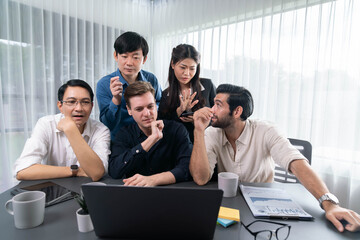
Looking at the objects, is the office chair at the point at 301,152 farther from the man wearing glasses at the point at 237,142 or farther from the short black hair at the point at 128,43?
the short black hair at the point at 128,43

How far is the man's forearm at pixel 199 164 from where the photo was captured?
1.32m

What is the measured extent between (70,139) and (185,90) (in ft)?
3.64

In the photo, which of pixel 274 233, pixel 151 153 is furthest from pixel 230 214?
pixel 151 153

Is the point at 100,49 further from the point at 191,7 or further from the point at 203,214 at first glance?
the point at 203,214

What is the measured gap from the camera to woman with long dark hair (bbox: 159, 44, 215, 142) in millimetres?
2033

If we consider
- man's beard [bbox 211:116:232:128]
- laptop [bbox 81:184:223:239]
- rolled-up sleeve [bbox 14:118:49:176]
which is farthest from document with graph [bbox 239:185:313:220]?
rolled-up sleeve [bbox 14:118:49:176]

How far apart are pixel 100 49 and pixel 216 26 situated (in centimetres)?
176

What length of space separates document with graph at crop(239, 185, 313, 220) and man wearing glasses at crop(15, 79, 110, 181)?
86 cm

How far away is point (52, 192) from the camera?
1.12 metres

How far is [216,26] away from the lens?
3346 mm

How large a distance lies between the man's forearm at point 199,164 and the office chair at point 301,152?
33.7 inches

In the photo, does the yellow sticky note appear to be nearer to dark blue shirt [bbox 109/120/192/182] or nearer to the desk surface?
the desk surface

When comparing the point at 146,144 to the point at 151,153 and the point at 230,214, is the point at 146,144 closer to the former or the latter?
the point at 151,153

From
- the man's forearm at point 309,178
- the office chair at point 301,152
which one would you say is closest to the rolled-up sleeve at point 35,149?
the man's forearm at point 309,178
